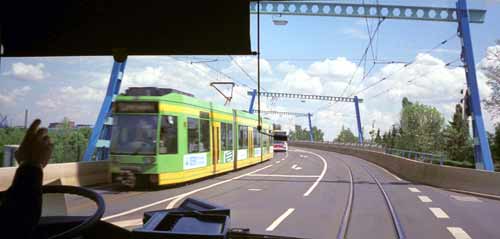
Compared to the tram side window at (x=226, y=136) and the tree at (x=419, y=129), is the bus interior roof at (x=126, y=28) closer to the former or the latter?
the tram side window at (x=226, y=136)

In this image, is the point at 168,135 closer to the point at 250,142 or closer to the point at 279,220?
the point at 279,220

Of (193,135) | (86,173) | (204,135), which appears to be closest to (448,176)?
(204,135)

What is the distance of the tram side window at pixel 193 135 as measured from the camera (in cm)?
1875

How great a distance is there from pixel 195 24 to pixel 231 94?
97.3 feet

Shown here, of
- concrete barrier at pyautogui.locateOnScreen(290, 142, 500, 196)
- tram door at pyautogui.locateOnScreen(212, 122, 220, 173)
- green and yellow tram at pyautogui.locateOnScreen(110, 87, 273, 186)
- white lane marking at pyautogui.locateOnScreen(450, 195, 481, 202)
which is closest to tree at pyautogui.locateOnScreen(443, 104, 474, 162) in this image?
concrete barrier at pyautogui.locateOnScreen(290, 142, 500, 196)

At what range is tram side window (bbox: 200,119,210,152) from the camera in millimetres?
20047

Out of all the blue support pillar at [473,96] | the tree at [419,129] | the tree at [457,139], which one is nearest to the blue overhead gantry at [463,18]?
the blue support pillar at [473,96]

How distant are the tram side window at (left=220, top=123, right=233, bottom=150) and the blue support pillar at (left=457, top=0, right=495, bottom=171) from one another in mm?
10466

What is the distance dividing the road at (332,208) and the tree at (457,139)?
63.9 meters

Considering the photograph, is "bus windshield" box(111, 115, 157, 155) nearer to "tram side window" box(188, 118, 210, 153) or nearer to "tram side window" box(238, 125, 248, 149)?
"tram side window" box(188, 118, 210, 153)

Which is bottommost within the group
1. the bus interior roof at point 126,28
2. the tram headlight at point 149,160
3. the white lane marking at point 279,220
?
the white lane marking at point 279,220

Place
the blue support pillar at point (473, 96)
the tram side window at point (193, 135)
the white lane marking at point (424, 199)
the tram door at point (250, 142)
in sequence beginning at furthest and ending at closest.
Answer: the tram door at point (250, 142) < the blue support pillar at point (473, 96) < the tram side window at point (193, 135) < the white lane marking at point (424, 199)

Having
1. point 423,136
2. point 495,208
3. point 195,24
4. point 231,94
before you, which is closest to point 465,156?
point 423,136

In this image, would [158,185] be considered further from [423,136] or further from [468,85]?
[423,136]
